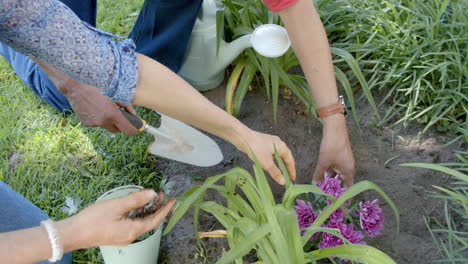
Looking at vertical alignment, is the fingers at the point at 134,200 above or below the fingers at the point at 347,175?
above

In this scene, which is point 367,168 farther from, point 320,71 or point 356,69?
point 320,71

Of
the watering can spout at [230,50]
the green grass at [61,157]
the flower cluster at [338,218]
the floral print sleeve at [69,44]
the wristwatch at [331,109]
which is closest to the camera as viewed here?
the floral print sleeve at [69,44]

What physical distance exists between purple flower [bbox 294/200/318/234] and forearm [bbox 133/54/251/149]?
1.01ft

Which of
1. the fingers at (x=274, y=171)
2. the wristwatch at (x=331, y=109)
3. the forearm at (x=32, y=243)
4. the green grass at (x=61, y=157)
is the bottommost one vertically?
the green grass at (x=61, y=157)

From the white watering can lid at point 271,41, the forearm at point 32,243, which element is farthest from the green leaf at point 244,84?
the forearm at point 32,243

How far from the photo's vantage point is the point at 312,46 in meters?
1.61

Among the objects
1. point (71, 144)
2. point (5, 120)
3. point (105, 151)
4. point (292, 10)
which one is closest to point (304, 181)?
point (292, 10)

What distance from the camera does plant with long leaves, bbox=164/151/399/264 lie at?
1.23 meters

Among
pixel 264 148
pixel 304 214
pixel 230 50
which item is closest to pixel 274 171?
pixel 264 148

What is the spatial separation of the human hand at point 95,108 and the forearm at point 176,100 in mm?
394

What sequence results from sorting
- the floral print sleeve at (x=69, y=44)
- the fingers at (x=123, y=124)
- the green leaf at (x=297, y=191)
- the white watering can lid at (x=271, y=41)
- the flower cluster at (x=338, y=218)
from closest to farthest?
the floral print sleeve at (x=69, y=44) < the green leaf at (x=297, y=191) < the flower cluster at (x=338, y=218) < the fingers at (x=123, y=124) < the white watering can lid at (x=271, y=41)

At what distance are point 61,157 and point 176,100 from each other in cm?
97

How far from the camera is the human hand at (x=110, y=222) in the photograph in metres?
1.13

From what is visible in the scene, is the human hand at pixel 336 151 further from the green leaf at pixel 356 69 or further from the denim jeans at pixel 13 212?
the denim jeans at pixel 13 212
